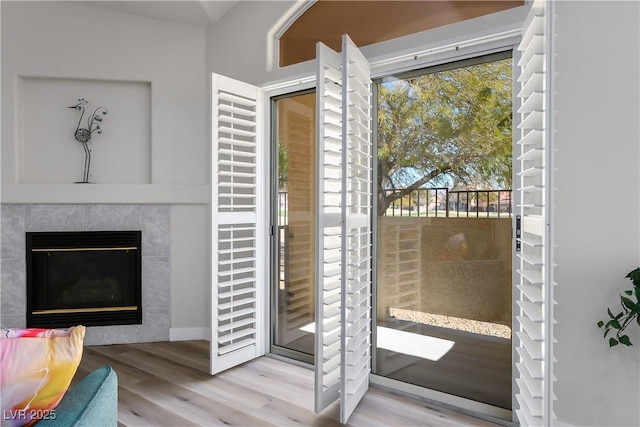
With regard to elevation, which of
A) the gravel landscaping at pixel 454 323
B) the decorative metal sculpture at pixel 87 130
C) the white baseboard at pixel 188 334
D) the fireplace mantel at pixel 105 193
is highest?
the decorative metal sculpture at pixel 87 130

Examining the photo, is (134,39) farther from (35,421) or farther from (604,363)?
(604,363)

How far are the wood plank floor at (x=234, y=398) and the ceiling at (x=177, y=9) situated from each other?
2.81 m

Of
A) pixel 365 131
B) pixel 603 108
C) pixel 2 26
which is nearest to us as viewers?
pixel 603 108

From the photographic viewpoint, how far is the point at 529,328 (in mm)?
1614

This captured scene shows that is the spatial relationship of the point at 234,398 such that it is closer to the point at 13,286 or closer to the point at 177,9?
the point at 13,286

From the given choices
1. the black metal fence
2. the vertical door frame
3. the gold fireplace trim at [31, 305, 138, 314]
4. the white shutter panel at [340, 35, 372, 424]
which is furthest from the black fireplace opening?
the black metal fence

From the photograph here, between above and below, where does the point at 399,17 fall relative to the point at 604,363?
above

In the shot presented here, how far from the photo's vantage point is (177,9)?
333 cm

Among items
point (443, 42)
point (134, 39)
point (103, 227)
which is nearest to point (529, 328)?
point (443, 42)

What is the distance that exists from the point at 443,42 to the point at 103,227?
120 inches

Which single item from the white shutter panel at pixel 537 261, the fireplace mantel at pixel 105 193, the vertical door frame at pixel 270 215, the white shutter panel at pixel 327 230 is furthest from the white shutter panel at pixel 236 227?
the white shutter panel at pixel 537 261

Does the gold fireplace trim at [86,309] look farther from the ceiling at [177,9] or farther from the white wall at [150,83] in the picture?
the ceiling at [177,9]

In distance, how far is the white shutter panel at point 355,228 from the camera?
212 cm

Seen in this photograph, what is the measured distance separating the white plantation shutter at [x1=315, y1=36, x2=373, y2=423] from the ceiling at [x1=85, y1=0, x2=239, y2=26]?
5.10 ft
